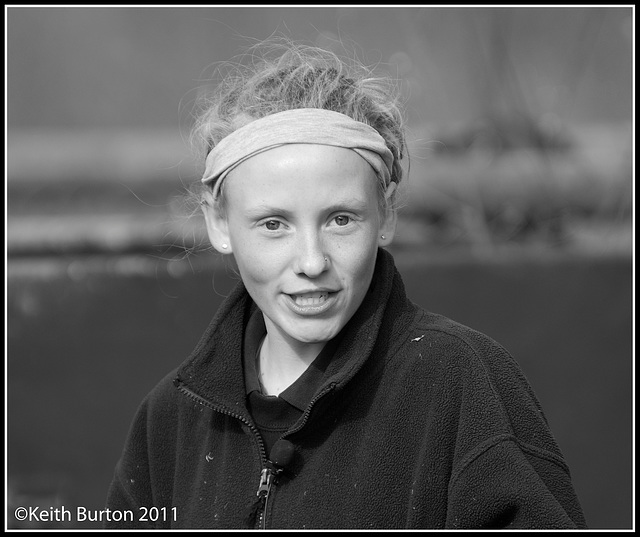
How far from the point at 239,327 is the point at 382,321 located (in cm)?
27

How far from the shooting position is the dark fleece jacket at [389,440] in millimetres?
1221

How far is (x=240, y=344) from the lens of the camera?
150 centimetres

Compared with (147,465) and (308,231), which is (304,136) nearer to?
(308,231)

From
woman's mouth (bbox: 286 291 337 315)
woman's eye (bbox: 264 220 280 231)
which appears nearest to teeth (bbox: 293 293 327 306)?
woman's mouth (bbox: 286 291 337 315)

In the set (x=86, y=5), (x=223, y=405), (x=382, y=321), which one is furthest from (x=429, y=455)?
(x=86, y=5)

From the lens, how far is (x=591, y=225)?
2.77 m

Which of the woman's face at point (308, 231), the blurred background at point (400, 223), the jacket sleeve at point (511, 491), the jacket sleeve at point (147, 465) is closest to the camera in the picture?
the jacket sleeve at point (511, 491)

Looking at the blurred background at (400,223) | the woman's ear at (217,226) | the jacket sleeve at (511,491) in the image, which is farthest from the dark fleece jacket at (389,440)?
the blurred background at (400,223)

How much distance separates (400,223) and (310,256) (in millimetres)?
1456

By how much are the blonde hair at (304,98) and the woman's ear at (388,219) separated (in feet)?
0.09

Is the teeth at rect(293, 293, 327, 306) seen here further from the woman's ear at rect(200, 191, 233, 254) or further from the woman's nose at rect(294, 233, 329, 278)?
the woman's ear at rect(200, 191, 233, 254)

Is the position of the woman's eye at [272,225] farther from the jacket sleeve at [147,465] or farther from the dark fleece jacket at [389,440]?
the jacket sleeve at [147,465]

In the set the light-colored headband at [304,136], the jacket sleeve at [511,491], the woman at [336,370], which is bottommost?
the jacket sleeve at [511,491]

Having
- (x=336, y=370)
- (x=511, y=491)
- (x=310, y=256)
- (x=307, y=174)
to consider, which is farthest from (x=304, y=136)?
(x=511, y=491)
